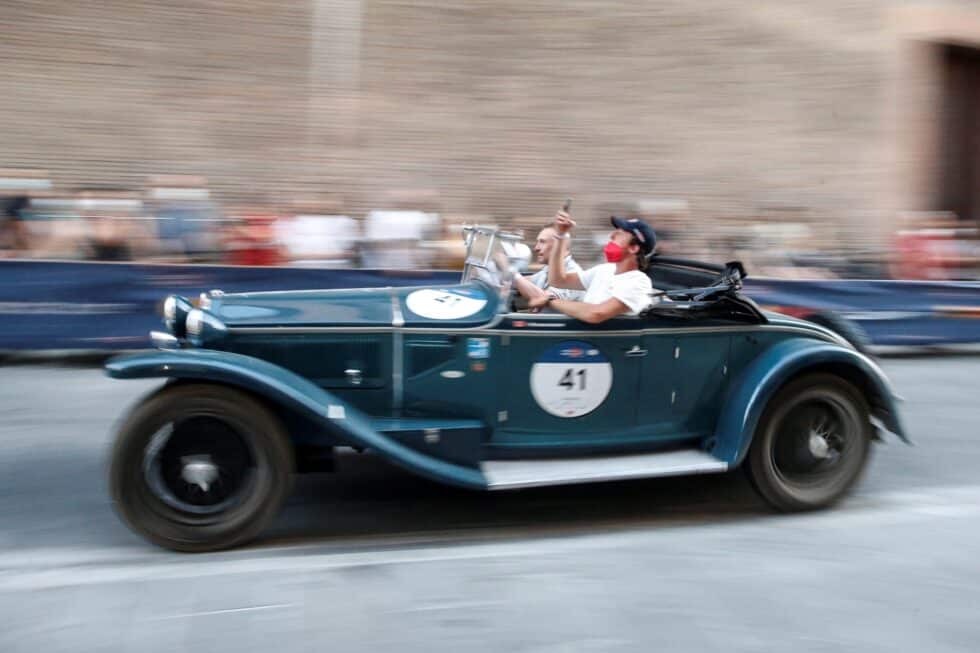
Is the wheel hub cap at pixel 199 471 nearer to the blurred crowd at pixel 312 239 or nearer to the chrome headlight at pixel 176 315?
the chrome headlight at pixel 176 315

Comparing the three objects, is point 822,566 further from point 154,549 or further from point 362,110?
point 362,110

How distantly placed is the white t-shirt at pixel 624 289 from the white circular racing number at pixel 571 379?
0.28 m

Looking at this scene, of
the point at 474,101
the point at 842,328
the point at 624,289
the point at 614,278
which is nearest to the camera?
the point at 624,289

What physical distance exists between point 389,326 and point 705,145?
A: 36.3 feet

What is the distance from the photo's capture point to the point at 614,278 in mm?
4805

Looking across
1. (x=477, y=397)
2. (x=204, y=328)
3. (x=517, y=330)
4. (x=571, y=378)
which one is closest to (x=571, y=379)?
(x=571, y=378)

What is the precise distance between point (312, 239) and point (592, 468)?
520cm

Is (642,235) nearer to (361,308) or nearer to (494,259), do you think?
(494,259)

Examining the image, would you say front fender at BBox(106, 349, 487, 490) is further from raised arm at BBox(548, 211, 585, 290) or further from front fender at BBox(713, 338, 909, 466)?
front fender at BBox(713, 338, 909, 466)

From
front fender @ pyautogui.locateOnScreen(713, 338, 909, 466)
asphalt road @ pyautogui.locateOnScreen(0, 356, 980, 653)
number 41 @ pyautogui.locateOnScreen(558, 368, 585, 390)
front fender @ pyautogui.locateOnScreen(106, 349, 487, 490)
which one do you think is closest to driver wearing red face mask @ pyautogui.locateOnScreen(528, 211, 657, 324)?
number 41 @ pyautogui.locateOnScreen(558, 368, 585, 390)

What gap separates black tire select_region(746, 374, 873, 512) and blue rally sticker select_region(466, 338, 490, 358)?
A: 1.49 meters

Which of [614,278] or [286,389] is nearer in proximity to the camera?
[286,389]

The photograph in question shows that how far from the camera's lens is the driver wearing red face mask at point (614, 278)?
4.66m

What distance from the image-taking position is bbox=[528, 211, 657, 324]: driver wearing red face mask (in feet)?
15.3
